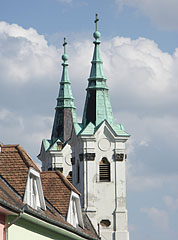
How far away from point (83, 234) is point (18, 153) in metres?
4.71

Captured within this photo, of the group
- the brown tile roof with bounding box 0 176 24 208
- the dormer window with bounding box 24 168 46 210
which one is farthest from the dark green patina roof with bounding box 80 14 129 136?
the brown tile roof with bounding box 0 176 24 208

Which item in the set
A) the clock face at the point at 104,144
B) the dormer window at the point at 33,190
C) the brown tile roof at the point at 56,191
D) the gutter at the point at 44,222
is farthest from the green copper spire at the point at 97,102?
the dormer window at the point at 33,190

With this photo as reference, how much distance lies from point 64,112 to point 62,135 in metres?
2.37

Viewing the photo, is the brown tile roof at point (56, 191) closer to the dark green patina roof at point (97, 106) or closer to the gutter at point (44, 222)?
the gutter at point (44, 222)

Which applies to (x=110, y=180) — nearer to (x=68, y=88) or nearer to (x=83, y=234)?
(x=68, y=88)

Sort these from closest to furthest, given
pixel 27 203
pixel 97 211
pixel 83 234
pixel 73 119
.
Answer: pixel 27 203, pixel 83 234, pixel 97 211, pixel 73 119

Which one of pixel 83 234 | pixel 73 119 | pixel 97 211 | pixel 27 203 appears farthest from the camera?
pixel 73 119

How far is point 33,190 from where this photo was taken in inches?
886

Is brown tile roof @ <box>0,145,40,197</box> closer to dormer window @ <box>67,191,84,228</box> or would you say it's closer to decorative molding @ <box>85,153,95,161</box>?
dormer window @ <box>67,191,84,228</box>

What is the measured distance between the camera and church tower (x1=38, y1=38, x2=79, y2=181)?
3684 inches

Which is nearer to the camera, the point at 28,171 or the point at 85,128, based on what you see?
the point at 28,171

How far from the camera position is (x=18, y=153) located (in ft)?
74.5

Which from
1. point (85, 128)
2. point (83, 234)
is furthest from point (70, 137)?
point (83, 234)

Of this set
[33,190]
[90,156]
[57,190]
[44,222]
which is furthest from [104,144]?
[44,222]
